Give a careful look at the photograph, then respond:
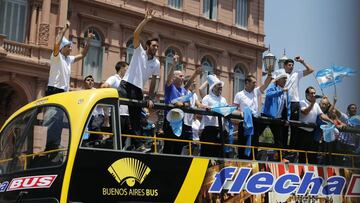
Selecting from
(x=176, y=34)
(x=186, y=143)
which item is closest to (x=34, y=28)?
(x=176, y=34)

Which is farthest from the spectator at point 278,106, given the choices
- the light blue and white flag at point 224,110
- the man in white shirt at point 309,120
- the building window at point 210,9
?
the building window at point 210,9

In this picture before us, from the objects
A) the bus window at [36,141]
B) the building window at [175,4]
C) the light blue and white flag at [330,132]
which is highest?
the building window at [175,4]

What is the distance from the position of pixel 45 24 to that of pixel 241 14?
13407 millimetres

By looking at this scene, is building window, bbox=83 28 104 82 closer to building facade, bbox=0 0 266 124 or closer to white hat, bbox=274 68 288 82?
building facade, bbox=0 0 266 124

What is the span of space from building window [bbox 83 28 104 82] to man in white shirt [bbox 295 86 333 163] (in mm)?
18127

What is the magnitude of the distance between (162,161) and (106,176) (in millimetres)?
814

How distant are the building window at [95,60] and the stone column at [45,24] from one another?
2.90 meters

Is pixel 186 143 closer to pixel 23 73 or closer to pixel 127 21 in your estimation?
pixel 23 73

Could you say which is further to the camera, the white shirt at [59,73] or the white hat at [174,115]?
the white shirt at [59,73]

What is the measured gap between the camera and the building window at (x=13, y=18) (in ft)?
74.9

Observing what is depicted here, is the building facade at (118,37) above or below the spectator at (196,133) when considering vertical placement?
above

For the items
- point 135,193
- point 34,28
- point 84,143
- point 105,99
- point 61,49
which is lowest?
point 135,193

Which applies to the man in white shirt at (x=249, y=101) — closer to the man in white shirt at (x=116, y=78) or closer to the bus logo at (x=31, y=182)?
the man in white shirt at (x=116, y=78)

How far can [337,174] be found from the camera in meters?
8.26
